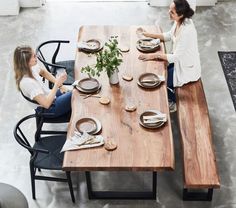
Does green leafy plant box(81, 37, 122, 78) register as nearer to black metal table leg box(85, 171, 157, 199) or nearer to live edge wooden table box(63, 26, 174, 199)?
live edge wooden table box(63, 26, 174, 199)

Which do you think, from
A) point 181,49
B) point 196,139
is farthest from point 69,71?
point 196,139

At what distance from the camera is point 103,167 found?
4023mm

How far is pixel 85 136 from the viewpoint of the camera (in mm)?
4227

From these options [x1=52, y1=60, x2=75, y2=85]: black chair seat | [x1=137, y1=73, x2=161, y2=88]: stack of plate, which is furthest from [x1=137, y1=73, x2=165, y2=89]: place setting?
[x1=52, y1=60, x2=75, y2=85]: black chair seat

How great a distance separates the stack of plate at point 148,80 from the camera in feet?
15.5

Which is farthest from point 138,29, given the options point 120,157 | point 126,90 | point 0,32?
point 0,32

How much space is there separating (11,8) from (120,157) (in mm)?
4226

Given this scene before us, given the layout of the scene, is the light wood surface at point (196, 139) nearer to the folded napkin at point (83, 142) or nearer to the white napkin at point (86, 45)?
the folded napkin at point (83, 142)

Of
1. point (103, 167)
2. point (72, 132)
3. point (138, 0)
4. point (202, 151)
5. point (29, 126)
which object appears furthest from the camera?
point (138, 0)

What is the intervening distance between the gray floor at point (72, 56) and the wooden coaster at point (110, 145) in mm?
808

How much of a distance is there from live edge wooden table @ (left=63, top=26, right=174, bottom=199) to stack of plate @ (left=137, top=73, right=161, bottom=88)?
49 mm

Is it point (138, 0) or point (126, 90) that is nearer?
point (126, 90)

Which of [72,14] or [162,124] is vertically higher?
[162,124]

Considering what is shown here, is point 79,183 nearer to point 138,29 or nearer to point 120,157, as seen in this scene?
point 120,157
